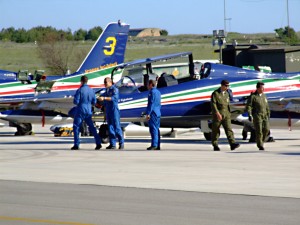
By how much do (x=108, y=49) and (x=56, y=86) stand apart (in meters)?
3.34

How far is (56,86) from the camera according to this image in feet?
100

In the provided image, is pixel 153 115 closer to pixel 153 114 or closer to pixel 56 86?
pixel 153 114

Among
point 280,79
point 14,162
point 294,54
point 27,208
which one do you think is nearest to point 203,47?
point 294,54

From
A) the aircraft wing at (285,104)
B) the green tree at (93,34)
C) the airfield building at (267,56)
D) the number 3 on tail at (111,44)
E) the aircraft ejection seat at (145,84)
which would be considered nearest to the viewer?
the aircraft wing at (285,104)

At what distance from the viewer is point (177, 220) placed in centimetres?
971

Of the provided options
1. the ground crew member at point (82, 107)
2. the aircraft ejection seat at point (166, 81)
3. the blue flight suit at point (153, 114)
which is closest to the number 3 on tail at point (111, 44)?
the aircraft ejection seat at point (166, 81)

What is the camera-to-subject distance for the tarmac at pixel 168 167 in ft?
42.4

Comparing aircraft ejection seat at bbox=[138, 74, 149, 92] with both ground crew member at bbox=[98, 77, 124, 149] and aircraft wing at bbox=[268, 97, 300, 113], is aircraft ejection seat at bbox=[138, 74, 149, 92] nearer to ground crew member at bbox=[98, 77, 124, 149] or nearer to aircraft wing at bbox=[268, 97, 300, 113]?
ground crew member at bbox=[98, 77, 124, 149]

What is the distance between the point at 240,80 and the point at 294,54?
86.3ft

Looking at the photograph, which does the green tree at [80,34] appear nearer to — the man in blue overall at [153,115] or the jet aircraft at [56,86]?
the jet aircraft at [56,86]

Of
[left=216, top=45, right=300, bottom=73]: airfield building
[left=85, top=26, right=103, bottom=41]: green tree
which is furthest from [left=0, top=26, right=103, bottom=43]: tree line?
[left=216, top=45, right=300, bottom=73]: airfield building

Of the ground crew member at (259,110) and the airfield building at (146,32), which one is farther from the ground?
the ground crew member at (259,110)

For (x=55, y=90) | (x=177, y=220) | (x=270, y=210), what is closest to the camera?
(x=177, y=220)

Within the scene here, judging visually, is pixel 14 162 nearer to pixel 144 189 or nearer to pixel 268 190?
pixel 144 189
